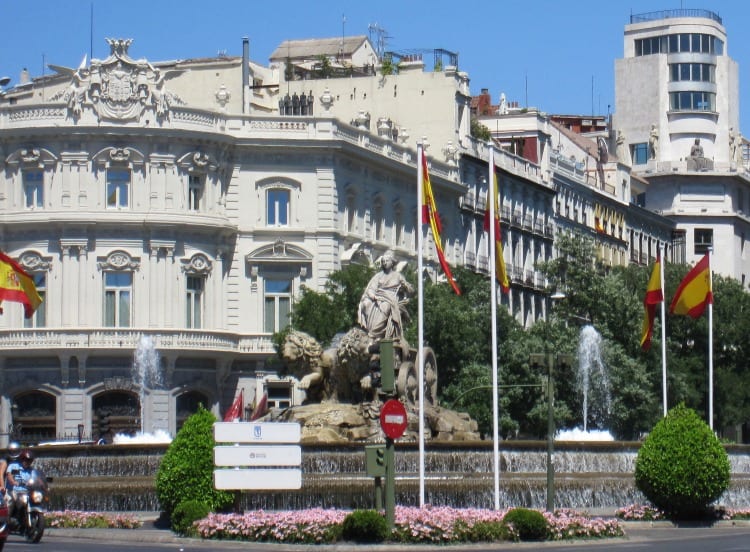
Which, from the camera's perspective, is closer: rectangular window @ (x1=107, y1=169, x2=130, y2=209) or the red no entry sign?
the red no entry sign

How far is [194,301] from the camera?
85438 mm

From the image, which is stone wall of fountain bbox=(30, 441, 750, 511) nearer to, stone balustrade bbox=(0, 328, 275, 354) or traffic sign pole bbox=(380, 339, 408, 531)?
traffic sign pole bbox=(380, 339, 408, 531)

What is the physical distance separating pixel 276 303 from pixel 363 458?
119 ft

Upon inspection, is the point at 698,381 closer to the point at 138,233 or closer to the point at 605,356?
the point at 605,356

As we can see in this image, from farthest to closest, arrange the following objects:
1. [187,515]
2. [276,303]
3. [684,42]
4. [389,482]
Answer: [684,42]
[276,303]
[187,515]
[389,482]

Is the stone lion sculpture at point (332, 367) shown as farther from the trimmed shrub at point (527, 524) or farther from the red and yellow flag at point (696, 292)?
the red and yellow flag at point (696, 292)

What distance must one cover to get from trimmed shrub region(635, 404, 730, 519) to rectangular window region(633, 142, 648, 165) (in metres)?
101

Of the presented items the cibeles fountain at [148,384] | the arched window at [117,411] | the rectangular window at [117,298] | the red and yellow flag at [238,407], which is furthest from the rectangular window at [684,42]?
the arched window at [117,411]

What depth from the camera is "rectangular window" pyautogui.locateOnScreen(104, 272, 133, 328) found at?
8375 cm

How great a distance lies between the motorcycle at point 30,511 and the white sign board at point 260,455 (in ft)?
11.3

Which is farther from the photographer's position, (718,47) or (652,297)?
Result: (718,47)

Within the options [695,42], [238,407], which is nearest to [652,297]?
[238,407]

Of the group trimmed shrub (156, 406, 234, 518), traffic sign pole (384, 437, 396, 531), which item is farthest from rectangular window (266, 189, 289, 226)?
traffic sign pole (384, 437, 396, 531)

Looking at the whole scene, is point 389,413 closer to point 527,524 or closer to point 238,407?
point 527,524
